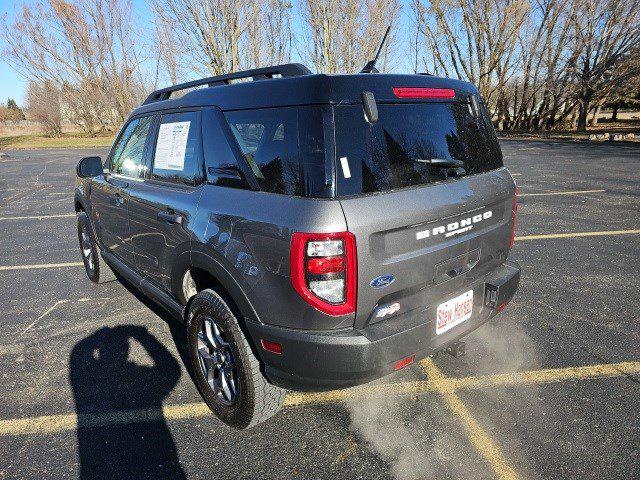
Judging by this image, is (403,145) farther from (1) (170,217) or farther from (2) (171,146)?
(2) (171,146)

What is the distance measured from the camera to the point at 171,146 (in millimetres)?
2852

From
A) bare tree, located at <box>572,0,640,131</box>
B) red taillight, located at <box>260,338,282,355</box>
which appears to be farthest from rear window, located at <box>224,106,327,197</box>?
bare tree, located at <box>572,0,640,131</box>

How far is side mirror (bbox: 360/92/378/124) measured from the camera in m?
1.97

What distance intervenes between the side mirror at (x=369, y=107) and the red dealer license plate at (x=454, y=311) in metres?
1.04

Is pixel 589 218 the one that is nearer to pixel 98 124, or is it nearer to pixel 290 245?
pixel 290 245

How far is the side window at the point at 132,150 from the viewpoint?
327cm

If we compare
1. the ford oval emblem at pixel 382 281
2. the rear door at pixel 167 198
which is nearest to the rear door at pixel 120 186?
the rear door at pixel 167 198

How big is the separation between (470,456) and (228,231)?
173cm

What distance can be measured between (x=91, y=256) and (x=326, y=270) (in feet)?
12.3

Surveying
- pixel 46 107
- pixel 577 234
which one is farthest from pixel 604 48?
pixel 46 107

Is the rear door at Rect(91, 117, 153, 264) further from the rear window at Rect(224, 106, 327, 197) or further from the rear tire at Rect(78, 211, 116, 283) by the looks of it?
the rear window at Rect(224, 106, 327, 197)

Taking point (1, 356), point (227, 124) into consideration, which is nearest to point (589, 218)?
point (227, 124)

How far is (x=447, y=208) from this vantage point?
2.22 metres

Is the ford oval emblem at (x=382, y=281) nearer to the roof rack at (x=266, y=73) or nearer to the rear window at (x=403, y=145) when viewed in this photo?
the rear window at (x=403, y=145)
